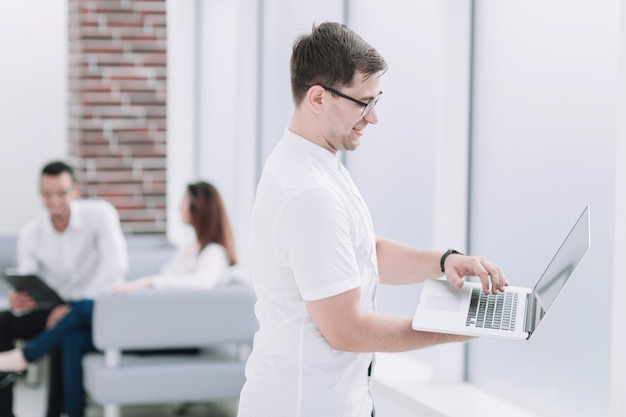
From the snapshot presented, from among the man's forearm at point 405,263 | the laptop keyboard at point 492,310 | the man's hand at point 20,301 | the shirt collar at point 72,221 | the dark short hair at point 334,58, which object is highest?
the dark short hair at point 334,58

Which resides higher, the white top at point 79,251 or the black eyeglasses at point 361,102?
the black eyeglasses at point 361,102

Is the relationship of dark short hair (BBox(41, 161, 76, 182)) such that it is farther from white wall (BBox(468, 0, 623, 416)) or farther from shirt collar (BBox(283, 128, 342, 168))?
shirt collar (BBox(283, 128, 342, 168))

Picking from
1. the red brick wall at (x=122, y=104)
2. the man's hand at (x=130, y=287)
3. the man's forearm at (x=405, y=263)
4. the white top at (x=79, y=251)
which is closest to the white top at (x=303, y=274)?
the man's forearm at (x=405, y=263)

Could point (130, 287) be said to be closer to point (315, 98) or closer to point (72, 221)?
point (72, 221)

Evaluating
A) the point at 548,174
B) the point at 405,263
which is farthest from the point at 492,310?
the point at 548,174

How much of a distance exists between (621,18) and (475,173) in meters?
1.16

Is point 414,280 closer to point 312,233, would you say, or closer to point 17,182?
point 312,233

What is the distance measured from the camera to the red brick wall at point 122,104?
21.5 feet

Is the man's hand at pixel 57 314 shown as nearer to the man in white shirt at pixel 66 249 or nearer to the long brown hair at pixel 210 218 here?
the man in white shirt at pixel 66 249

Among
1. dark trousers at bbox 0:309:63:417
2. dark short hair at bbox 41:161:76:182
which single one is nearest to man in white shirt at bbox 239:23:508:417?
dark trousers at bbox 0:309:63:417

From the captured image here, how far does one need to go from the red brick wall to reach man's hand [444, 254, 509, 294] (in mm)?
4751

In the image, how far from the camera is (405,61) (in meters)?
3.87

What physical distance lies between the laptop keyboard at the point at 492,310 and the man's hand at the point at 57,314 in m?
3.21

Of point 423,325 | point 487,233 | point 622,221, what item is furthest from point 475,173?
point 423,325
